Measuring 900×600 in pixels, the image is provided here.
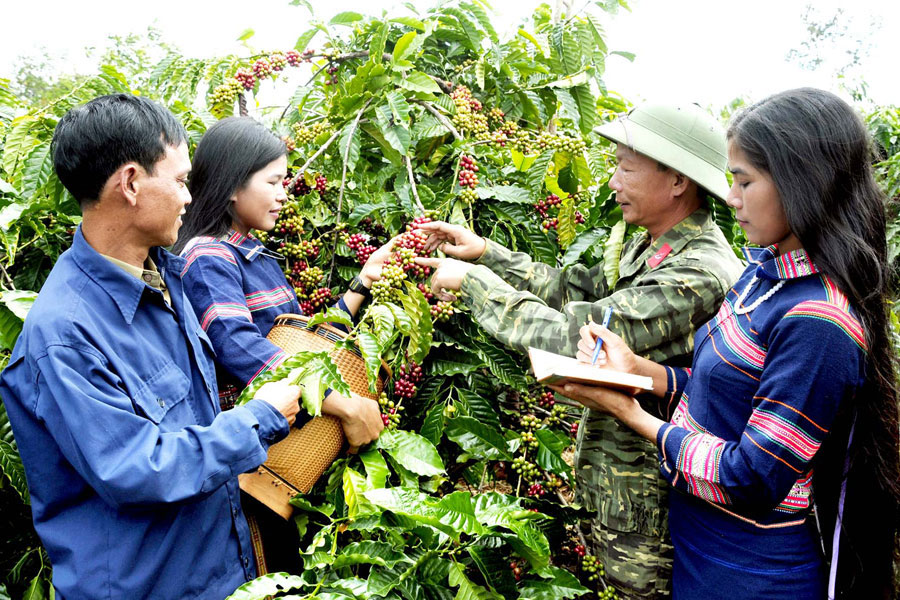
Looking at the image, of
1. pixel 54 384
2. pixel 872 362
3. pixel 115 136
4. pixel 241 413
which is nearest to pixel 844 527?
pixel 872 362

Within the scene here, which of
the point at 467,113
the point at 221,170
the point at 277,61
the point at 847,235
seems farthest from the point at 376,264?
the point at 847,235

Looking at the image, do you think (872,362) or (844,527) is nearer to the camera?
(872,362)

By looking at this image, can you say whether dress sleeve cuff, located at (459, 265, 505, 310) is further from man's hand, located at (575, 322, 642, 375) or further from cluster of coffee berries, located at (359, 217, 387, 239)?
cluster of coffee berries, located at (359, 217, 387, 239)

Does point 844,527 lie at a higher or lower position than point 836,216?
lower

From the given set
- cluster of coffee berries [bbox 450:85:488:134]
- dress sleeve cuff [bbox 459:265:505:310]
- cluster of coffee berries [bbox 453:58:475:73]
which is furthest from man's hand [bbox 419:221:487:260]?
cluster of coffee berries [bbox 453:58:475:73]

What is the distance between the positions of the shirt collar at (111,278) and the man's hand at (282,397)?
0.33 metres

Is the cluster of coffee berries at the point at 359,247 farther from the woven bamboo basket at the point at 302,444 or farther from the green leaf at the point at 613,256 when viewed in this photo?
the green leaf at the point at 613,256

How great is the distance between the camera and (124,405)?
132 centimetres

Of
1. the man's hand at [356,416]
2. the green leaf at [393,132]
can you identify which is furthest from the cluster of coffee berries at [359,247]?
the man's hand at [356,416]

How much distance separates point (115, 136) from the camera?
56.7 inches

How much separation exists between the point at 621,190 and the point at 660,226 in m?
0.17

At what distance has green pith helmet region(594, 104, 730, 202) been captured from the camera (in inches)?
73.4

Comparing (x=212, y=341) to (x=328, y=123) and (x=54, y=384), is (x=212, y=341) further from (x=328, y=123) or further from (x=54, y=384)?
(x=328, y=123)

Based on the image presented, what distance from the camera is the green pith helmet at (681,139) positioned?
6.11 feet
